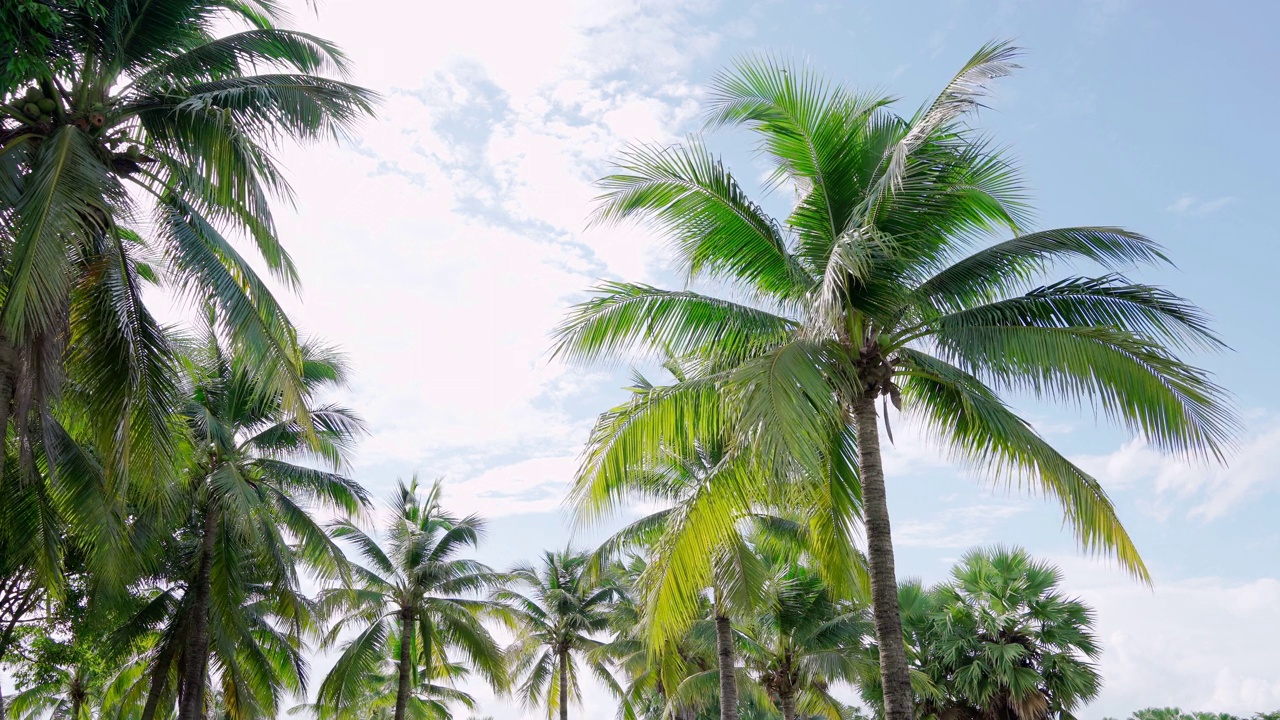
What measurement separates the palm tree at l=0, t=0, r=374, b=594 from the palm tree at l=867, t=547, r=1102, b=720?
48.9 feet

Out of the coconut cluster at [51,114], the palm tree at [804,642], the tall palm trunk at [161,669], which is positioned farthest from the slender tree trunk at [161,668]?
the coconut cluster at [51,114]

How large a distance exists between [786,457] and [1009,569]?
1403 cm

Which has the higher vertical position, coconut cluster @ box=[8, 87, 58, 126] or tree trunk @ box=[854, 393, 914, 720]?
coconut cluster @ box=[8, 87, 58, 126]

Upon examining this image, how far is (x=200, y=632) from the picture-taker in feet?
53.8

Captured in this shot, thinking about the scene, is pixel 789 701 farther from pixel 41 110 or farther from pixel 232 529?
pixel 41 110

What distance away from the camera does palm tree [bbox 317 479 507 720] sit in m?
23.1

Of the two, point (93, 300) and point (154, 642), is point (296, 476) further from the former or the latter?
point (93, 300)

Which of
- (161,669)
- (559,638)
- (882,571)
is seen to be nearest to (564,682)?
(559,638)

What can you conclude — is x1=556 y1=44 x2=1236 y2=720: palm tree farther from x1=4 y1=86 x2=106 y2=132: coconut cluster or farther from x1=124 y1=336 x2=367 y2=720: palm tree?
x1=124 y1=336 x2=367 y2=720: palm tree

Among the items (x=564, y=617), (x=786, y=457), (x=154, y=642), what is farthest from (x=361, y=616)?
(x=786, y=457)

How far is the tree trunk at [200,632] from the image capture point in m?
15.9

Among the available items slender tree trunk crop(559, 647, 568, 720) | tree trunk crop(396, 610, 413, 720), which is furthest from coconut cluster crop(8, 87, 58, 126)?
slender tree trunk crop(559, 647, 568, 720)

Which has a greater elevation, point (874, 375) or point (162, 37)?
point (162, 37)

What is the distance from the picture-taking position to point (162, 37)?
8641mm
